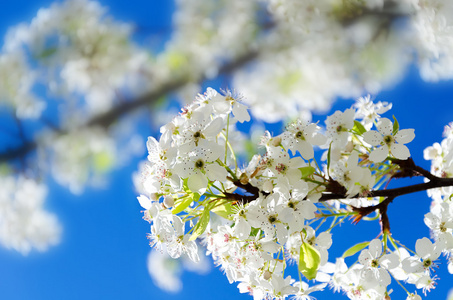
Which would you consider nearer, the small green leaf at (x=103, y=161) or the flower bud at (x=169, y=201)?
the flower bud at (x=169, y=201)

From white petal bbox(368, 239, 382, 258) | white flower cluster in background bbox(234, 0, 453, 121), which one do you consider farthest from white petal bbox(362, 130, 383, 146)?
white flower cluster in background bbox(234, 0, 453, 121)

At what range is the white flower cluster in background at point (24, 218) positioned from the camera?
2.09m

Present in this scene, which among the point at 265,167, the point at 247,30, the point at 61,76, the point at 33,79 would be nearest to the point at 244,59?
the point at 247,30

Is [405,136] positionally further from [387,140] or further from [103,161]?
[103,161]

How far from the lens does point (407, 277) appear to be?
564 mm

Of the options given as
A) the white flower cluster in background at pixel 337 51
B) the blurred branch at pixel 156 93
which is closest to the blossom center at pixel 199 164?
the white flower cluster in background at pixel 337 51

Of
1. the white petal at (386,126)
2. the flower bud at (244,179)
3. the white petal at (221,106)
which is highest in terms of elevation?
the white petal at (221,106)

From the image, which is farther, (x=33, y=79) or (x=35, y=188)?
(x=35, y=188)

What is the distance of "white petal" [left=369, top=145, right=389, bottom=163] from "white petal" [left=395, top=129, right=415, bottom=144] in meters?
0.03

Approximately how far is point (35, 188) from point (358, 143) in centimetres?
198

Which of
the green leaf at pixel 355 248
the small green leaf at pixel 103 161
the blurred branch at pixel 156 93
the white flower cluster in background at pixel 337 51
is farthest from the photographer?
the small green leaf at pixel 103 161

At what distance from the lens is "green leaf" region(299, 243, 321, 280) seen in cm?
48

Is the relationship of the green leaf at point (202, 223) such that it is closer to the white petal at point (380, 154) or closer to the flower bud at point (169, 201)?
the flower bud at point (169, 201)

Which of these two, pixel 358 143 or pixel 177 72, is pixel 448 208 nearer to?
pixel 358 143
